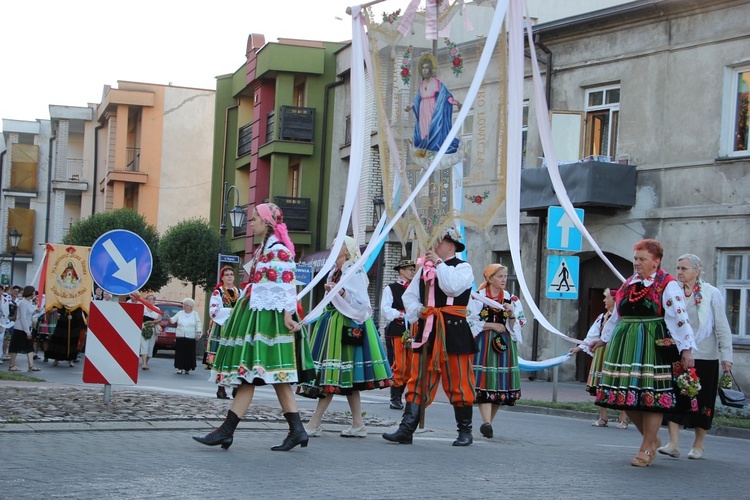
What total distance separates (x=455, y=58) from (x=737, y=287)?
1326cm

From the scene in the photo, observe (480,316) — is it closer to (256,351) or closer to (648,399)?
(648,399)

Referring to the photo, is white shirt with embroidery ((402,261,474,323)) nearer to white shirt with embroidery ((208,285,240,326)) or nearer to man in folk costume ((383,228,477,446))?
man in folk costume ((383,228,477,446))

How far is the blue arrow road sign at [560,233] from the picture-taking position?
58.3 ft

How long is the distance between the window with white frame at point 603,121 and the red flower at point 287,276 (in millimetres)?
17492

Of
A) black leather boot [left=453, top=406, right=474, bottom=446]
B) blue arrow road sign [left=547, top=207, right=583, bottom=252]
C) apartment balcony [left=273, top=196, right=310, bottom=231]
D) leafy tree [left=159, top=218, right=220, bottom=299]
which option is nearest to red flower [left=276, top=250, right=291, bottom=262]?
black leather boot [left=453, top=406, right=474, bottom=446]

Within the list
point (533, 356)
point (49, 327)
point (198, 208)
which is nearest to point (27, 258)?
point (198, 208)

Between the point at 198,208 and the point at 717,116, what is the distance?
130ft

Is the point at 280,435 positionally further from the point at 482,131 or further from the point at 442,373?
the point at 482,131

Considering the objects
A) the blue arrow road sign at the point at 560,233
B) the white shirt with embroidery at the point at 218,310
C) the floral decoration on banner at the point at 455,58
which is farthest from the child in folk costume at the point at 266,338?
the blue arrow road sign at the point at 560,233

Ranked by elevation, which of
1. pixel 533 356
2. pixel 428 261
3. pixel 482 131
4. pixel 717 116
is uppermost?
pixel 717 116

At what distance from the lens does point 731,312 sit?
22.7 meters

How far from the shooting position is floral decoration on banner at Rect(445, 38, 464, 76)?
11.2m

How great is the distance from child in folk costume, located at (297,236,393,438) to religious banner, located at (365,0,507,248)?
0.82 meters

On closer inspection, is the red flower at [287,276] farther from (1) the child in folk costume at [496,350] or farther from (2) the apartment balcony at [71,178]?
(2) the apartment balcony at [71,178]
